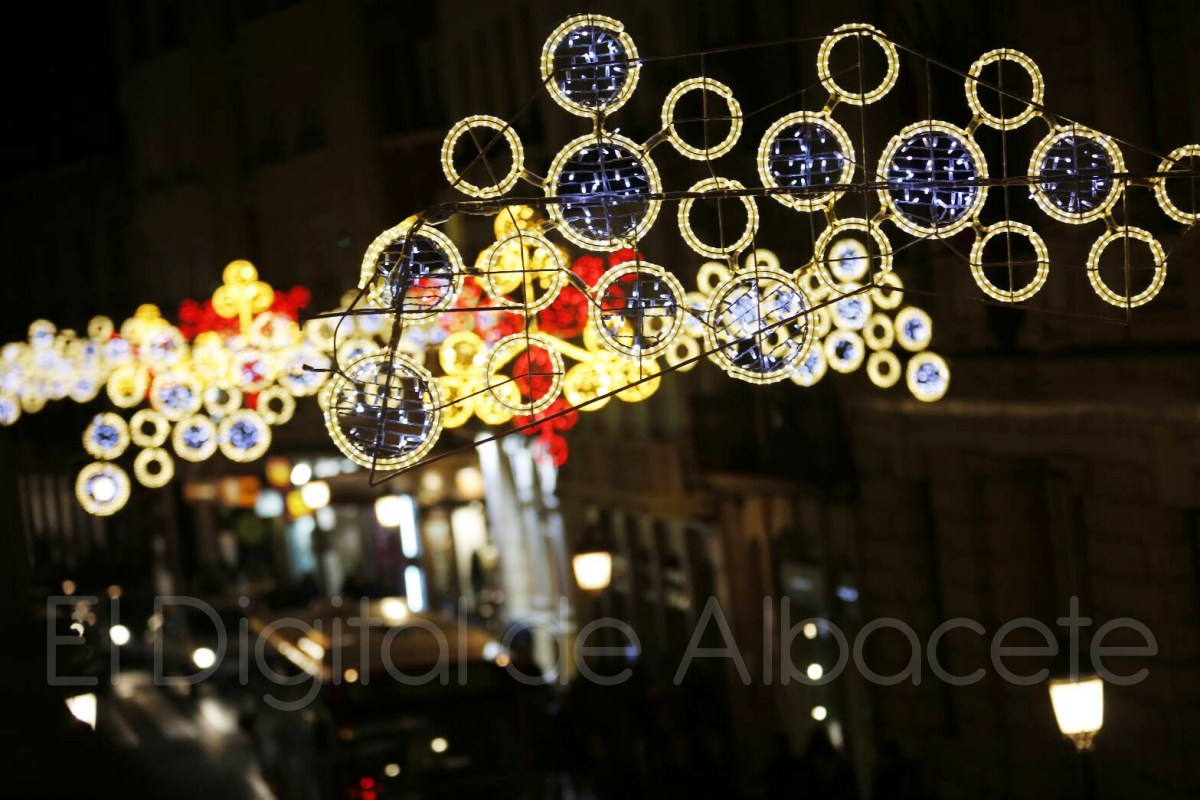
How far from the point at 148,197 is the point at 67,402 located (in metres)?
30.0

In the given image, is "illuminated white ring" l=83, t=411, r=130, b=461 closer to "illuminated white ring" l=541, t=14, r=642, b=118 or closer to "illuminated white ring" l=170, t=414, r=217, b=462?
"illuminated white ring" l=170, t=414, r=217, b=462

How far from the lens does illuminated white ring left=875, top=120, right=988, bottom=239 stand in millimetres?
9094

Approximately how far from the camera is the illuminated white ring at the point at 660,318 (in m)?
9.30

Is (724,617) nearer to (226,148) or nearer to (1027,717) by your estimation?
(1027,717)

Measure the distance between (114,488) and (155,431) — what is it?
0.72 m

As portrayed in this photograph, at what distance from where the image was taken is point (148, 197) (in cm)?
4991

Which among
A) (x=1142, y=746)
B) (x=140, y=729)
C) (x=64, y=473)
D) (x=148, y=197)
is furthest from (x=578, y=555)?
(x=148, y=197)

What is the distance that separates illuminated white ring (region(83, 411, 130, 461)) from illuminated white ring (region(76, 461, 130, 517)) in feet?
0.29

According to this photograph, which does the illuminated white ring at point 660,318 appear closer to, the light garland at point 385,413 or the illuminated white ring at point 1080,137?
the light garland at point 385,413

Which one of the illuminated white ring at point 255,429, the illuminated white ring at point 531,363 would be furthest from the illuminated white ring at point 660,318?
the illuminated white ring at point 255,429

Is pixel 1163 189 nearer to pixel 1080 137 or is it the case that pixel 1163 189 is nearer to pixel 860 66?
pixel 1080 137

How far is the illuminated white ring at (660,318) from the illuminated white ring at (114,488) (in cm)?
621

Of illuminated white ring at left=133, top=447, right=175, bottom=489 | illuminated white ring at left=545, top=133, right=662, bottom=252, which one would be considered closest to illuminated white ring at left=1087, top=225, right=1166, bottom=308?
illuminated white ring at left=545, top=133, right=662, bottom=252

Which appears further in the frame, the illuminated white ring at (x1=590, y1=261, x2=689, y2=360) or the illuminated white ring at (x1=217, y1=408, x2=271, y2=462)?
the illuminated white ring at (x1=217, y1=408, x2=271, y2=462)
